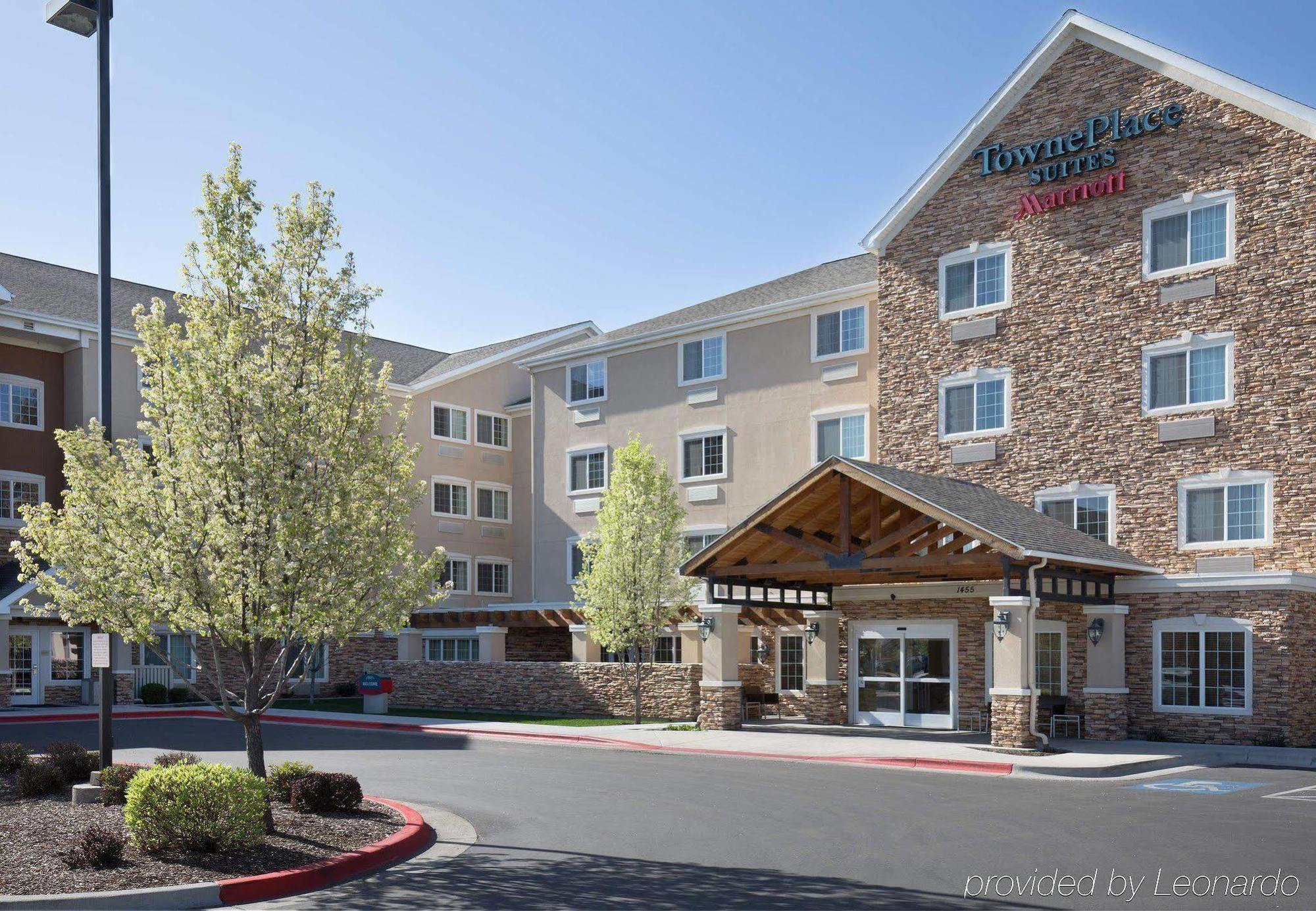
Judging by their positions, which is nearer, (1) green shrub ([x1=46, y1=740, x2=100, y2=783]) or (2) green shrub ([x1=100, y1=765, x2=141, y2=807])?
Answer: (2) green shrub ([x1=100, y1=765, x2=141, y2=807])

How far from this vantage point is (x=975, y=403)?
30.7m

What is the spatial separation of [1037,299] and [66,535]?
23.1 meters

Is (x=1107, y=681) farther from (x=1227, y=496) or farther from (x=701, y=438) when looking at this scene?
(x=701, y=438)

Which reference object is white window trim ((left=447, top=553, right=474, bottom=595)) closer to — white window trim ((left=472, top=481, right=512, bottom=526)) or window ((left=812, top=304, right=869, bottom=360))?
white window trim ((left=472, top=481, right=512, bottom=526))

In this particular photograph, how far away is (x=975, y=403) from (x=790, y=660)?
859 cm

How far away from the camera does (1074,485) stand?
94.5ft

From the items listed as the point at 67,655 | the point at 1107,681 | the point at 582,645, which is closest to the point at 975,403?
the point at 1107,681

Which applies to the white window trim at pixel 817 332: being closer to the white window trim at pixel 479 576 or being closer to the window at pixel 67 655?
the white window trim at pixel 479 576

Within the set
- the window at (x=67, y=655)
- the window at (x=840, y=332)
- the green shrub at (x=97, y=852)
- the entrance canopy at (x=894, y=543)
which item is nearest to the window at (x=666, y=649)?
the entrance canopy at (x=894, y=543)

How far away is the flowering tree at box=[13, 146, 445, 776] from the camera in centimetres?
1244

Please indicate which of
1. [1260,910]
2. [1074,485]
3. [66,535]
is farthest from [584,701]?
[1260,910]

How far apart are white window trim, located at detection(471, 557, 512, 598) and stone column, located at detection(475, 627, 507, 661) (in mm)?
8478

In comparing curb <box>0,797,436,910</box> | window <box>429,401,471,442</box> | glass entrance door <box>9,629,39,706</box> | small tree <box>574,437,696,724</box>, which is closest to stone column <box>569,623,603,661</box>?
small tree <box>574,437,696,724</box>

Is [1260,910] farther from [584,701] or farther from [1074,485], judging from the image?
[584,701]
